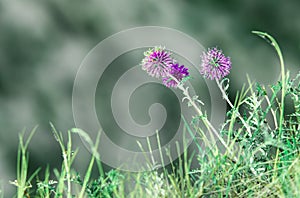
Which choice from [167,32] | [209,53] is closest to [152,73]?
[209,53]

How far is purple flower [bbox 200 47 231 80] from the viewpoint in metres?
1.17

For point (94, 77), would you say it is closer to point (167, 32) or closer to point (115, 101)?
point (115, 101)

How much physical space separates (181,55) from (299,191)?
4355mm

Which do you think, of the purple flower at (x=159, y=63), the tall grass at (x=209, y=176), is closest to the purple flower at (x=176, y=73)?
the purple flower at (x=159, y=63)

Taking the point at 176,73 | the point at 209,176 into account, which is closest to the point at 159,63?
the point at 176,73

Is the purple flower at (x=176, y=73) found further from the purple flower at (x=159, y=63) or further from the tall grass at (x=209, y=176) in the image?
the tall grass at (x=209, y=176)

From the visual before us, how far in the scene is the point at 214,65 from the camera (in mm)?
1180

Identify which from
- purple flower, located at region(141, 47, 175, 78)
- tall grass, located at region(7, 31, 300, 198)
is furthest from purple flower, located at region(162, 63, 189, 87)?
tall grass, located at region(7, 31, 300, 198)

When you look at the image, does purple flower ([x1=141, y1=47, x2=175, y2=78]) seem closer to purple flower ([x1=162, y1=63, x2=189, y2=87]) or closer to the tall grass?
purple flower ([x1=162, y1=63, x2=189, y2=87])

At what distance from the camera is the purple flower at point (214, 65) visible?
1167 millimetres

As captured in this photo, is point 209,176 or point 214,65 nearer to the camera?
point 209,176

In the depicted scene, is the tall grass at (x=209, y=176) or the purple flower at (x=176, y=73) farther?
the purple flower at (x=176, y=73)

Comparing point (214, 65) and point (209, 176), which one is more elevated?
point (214, 65)

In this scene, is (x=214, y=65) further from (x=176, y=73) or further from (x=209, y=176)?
(x=209, y=176)
